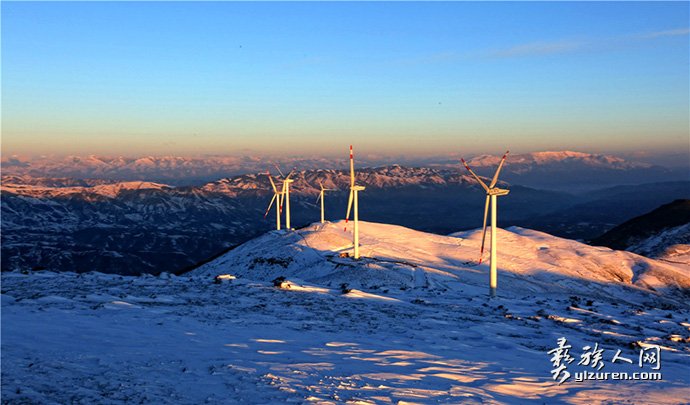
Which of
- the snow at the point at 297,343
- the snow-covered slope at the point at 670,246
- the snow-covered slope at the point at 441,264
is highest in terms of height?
the snow at the point at 297,343

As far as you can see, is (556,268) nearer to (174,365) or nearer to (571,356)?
(571,356)

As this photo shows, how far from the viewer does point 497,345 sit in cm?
2747

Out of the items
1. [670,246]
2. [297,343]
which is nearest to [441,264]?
[297,343]

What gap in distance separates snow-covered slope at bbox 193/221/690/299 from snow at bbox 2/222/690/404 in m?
22.4

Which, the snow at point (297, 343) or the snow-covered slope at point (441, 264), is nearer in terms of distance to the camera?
the snow at point (297, 343)

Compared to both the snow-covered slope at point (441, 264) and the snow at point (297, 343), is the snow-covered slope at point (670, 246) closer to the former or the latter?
the snow-covered slope at point (441, 264)

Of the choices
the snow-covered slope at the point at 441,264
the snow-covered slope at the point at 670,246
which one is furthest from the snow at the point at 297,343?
the snow-covered slope at the point at 670,246

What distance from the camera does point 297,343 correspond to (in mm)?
25328

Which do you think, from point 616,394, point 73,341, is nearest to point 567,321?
point 616,394

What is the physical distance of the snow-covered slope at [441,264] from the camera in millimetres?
70438

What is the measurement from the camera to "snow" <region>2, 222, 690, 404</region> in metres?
18.0

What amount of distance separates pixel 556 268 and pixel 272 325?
71939 mm

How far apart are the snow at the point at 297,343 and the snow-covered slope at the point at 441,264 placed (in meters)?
22.4

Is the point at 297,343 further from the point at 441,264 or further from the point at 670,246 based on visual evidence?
the point at 670,246
